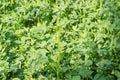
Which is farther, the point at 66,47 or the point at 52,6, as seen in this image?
the point at 52,6

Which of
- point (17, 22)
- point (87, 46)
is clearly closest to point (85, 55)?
point (87, 46)

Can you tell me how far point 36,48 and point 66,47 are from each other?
14.4 inches

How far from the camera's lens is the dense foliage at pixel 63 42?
2.67 metres

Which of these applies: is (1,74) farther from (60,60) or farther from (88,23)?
(88,23)

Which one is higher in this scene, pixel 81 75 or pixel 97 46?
pixel 97 46

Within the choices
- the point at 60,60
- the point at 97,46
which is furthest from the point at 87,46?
the point at 60,60

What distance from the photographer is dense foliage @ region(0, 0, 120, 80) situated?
267 centimetres

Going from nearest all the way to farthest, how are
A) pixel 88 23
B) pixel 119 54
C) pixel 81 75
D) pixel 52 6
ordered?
1. pixel 81 75
2. pixel 119 54
3. pixel 88 23
4. pixel 52 6

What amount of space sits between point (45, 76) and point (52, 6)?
1433 millimetres

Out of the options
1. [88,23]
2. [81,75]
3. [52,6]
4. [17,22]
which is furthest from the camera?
[52,6]

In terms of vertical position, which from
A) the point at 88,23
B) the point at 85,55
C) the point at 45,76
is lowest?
the point at 45,76

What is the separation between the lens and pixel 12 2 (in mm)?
4152

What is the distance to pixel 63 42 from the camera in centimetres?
297

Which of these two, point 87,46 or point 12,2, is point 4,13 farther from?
point 87,46
